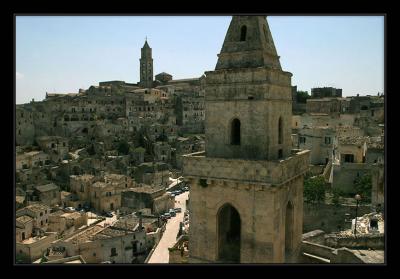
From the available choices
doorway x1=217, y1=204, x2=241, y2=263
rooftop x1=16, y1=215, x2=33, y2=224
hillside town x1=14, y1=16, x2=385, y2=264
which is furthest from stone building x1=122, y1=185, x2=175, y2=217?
doorway x1=217, y1=204, x2=241, y2=263

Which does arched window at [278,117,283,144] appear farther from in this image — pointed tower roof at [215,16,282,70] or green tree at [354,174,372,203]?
green tree at [354,174,372,203]

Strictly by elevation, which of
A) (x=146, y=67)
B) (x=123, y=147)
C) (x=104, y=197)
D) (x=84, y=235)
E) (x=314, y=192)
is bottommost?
(x=84, y=235)

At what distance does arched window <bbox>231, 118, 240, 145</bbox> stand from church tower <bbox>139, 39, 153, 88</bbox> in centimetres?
9033

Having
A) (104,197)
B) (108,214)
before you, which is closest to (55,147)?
(104,197)

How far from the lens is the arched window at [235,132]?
11.6m

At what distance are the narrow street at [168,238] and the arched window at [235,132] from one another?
57.4 feet

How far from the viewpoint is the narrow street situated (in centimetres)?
2834

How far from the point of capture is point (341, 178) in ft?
108

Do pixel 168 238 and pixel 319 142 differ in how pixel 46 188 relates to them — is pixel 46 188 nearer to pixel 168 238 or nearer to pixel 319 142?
pixel 168 238

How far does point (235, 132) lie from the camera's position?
38.5ft

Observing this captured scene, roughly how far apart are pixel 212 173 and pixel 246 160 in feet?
3.86

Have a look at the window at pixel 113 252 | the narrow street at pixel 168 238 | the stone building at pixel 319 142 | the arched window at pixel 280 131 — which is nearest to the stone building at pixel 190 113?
the narrow street at pixel 168 238

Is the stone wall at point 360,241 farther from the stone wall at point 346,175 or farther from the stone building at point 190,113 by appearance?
the stone building at point 190,113
